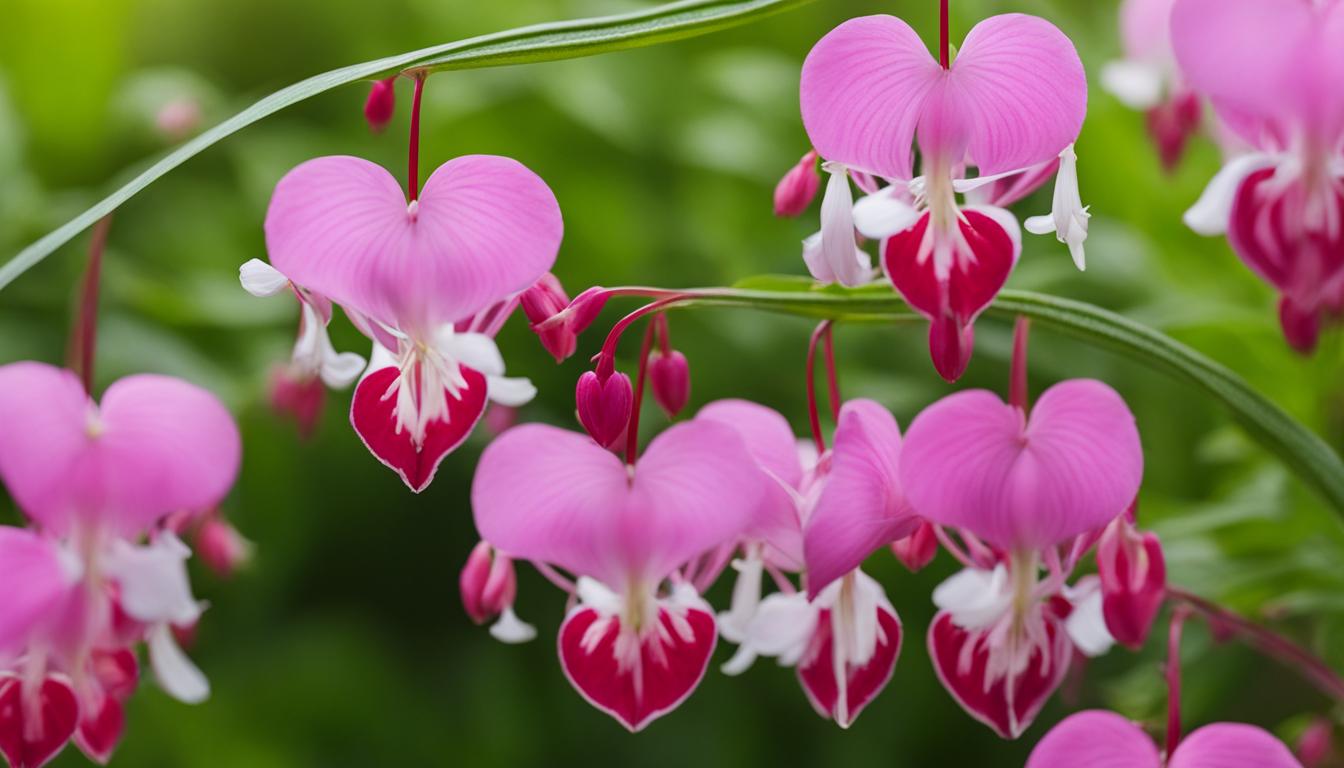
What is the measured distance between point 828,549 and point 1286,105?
20 cm

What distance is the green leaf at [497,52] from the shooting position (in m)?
0.45

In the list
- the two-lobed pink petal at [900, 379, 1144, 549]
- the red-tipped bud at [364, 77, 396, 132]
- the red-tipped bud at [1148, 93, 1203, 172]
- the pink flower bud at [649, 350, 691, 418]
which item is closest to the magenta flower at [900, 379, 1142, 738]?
the two-lobed pink petal at [900, 379, 1144, 549]

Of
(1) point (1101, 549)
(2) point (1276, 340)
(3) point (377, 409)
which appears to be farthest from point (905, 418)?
(3) point (377, 409)

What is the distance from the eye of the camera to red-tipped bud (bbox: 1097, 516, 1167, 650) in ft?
1.67

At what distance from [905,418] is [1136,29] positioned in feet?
1.06

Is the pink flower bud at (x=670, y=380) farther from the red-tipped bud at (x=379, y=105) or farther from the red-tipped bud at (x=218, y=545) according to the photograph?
the red-tipped bud at (x=218, y=545)

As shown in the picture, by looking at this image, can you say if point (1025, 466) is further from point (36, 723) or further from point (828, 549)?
point (36, 723)

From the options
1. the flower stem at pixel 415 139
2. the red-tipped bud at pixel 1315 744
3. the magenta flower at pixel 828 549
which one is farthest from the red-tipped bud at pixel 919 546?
the red-tipped bud at pixel 1315 744

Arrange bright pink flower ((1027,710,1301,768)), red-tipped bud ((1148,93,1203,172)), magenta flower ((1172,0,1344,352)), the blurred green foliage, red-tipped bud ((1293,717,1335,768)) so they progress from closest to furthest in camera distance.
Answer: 1. magenta flower ((1172,0,1344,352))
2. bright pink flower ((1027,710,1301,768))
3. red-tipped bud ((1293,717,1335,768))
4. red-tipped bud ((1148,93,1203,172))
5. the blurred green foliage

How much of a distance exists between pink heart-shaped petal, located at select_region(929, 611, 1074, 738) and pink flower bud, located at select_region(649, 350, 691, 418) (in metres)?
0.13

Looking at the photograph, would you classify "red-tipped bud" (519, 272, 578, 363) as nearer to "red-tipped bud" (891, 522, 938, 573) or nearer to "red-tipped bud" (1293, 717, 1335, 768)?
"red-tipped bud" (891, 522, 938, 573)

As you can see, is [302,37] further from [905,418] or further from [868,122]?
[868,122]

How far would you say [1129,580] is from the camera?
0.51 metres

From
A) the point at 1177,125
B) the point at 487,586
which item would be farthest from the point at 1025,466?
the point at 1177,125
